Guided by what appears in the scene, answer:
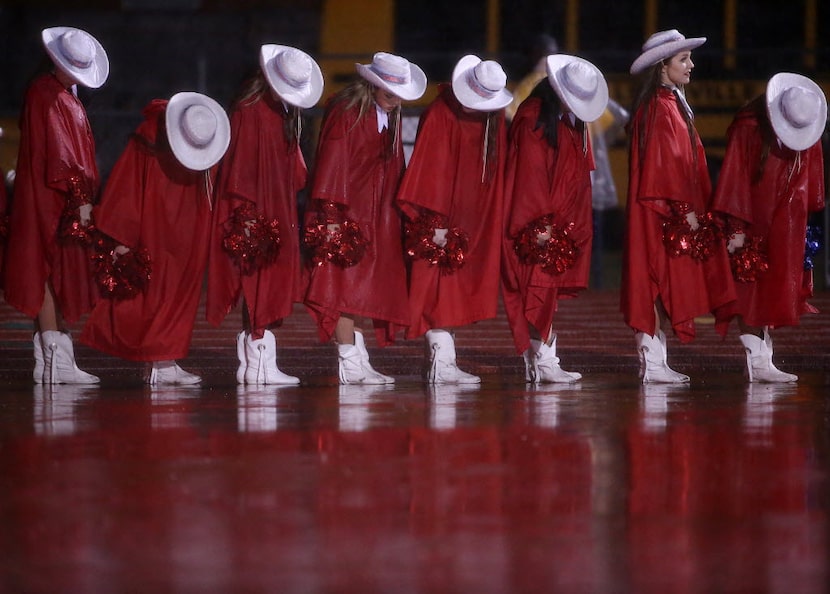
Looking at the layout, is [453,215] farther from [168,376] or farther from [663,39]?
[168,376]

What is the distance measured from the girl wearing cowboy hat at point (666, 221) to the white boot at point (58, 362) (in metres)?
2.14

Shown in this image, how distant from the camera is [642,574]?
254 centimetres

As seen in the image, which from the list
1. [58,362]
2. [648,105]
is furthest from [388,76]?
[58,362]

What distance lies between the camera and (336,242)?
17.6 ft

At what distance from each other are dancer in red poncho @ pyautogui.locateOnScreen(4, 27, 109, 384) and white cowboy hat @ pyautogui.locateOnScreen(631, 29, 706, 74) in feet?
6.96

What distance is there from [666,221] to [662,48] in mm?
661

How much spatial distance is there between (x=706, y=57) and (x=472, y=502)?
33.7 ft

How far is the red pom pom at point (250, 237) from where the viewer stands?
17.4ft

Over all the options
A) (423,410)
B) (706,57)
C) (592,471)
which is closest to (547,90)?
(423,410)

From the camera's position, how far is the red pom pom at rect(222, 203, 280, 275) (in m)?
5.31

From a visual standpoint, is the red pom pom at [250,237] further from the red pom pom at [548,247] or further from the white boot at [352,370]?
the red pom pom at [548,247]

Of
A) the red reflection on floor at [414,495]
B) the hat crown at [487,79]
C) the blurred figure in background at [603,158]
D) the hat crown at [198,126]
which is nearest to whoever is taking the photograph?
the red reflection on floor at [414,495]

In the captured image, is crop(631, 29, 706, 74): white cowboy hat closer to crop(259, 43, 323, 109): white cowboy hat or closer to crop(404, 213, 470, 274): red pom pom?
crop(404, 213, 470, 274): red pom pom

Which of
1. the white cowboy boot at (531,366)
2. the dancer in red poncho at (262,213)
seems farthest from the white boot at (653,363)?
the dancer in red poncho at (262,213)
